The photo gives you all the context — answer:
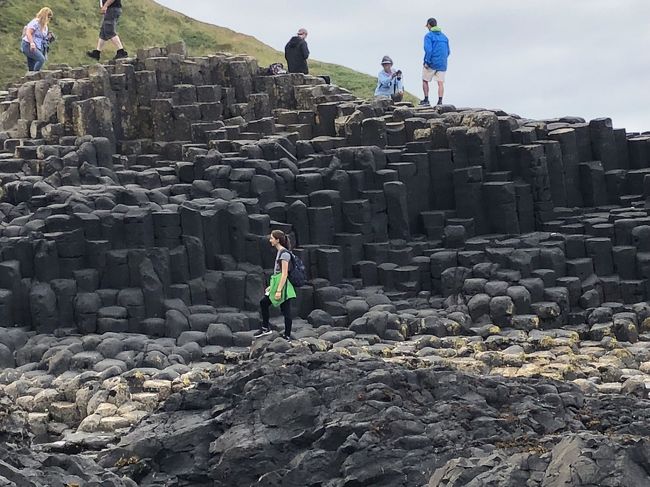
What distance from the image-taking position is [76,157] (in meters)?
33.6

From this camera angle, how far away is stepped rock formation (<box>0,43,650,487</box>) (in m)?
18.5

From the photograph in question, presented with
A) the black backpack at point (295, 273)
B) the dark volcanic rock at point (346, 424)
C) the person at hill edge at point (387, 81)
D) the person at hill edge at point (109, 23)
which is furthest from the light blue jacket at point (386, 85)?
the dark volcanic rock at point (346, 424)

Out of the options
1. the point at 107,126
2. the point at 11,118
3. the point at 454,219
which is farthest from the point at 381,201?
the point at 11,118

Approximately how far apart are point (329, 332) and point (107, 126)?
9171mm

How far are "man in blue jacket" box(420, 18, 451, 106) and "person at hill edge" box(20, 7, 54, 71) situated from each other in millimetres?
8691

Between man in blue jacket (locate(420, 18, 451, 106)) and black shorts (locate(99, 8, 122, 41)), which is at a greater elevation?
black shorts (locate(99, 8, 122, 41))

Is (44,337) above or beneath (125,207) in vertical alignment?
beneath

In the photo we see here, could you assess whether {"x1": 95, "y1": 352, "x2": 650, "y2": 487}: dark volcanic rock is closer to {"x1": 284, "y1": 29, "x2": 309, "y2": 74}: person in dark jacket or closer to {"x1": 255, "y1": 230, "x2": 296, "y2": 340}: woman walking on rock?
{"x1": 255, "y1": 230, "x2": 296, "y2": 340}: woman walking on rock

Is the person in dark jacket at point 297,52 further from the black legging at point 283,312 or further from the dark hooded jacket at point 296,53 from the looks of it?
the black legging at point 283,312

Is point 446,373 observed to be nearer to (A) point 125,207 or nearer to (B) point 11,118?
(A) point 125,207

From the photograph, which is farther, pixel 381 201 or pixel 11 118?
pixel 11 118

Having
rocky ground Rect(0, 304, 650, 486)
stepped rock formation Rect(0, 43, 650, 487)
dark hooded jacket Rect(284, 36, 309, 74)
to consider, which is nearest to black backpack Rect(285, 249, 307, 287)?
stepped rock formation Rect(0, 43, 650, 487)

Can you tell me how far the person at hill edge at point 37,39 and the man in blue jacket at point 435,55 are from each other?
8.69 meters

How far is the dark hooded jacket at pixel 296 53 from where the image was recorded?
40406 millimetres
